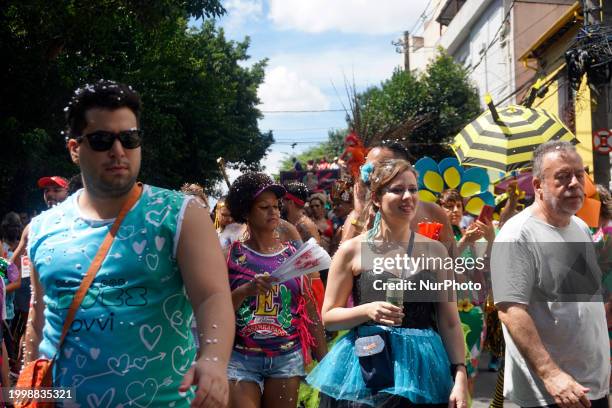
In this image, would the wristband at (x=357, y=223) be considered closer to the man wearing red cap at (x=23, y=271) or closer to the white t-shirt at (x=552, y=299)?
the white t-shirt at (x=552, y=299)

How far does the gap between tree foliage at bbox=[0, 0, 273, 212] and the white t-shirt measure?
13.0m

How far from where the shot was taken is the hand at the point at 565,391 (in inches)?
139

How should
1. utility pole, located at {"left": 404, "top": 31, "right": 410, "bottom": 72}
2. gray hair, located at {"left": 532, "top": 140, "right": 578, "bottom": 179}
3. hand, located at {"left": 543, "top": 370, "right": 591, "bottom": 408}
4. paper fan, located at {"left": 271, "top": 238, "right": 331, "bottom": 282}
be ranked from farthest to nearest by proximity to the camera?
utility pole, located at {"left": 404, "top": 31, "right": 410, "bottom": 72} → paper fan, located at {"left": 271, "top": 238, "right": 331, "bottom": 282} → gray hair, located at {"left": 532, "top": 140, "right": 578, "bottom": 179} → hand, located at {"left": 543, "top": 370, "right": 591, "bottom": 408}

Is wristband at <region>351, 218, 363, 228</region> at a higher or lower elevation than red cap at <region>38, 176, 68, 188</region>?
lower

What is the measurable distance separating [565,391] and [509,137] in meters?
6.58

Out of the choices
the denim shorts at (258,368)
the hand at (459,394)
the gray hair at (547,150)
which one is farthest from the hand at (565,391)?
the denim shorts at (258,368)

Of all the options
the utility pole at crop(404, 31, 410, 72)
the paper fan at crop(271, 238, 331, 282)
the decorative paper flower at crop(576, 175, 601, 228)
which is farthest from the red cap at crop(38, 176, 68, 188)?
the utility pole at crop(404, 31, 410, 72)

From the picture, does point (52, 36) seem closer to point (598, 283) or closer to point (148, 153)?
point (148, 153)

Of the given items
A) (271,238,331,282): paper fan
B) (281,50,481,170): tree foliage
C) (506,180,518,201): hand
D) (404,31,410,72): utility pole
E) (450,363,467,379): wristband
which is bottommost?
(450,363,467,379): wristband

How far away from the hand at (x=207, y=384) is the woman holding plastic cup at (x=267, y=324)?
6.44 ft

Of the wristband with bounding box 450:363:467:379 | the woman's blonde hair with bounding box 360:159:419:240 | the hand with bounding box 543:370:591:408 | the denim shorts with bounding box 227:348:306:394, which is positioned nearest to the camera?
the hand with bounding box 543:370:591:408

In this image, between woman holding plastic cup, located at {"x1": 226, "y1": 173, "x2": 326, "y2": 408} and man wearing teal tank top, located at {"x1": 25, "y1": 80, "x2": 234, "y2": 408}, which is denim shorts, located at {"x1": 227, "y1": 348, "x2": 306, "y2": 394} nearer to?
woman holding plastic cup, located at {"x1": 226, "y1": 173, "x2": 326, "y2": 408}

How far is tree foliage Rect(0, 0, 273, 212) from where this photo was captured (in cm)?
1636

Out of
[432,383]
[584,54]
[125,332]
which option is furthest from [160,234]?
[584,54]
